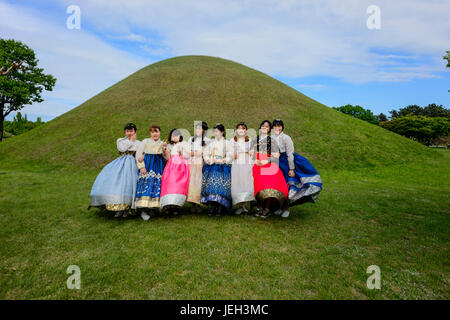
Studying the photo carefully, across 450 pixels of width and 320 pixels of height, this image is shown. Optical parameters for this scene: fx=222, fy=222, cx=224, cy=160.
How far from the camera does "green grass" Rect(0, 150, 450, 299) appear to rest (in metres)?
3.83

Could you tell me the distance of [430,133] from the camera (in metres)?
60.3

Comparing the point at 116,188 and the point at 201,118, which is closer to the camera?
the point at 116,188

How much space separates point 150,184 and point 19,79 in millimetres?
42550

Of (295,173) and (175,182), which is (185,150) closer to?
(175,182)

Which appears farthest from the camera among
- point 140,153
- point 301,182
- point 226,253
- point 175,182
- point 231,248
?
point 140,153

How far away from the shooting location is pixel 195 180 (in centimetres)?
704

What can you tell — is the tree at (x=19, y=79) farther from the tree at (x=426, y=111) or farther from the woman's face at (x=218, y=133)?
the tree at (x=426, y=111)

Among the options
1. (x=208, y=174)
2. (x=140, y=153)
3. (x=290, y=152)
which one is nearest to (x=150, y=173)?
(x=140, y=153)

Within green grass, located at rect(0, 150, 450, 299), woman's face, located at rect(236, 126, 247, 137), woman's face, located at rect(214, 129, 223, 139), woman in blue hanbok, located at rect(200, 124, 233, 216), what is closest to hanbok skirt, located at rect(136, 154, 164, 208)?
green grass, located at rect(0, 150, 450, 299)

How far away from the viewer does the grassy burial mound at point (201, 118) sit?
21.5 metres

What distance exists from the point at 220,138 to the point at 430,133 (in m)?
77.4

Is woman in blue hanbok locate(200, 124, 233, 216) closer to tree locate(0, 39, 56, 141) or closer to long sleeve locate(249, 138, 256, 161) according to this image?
long sleeve locate(249, 138, 256, 161)
